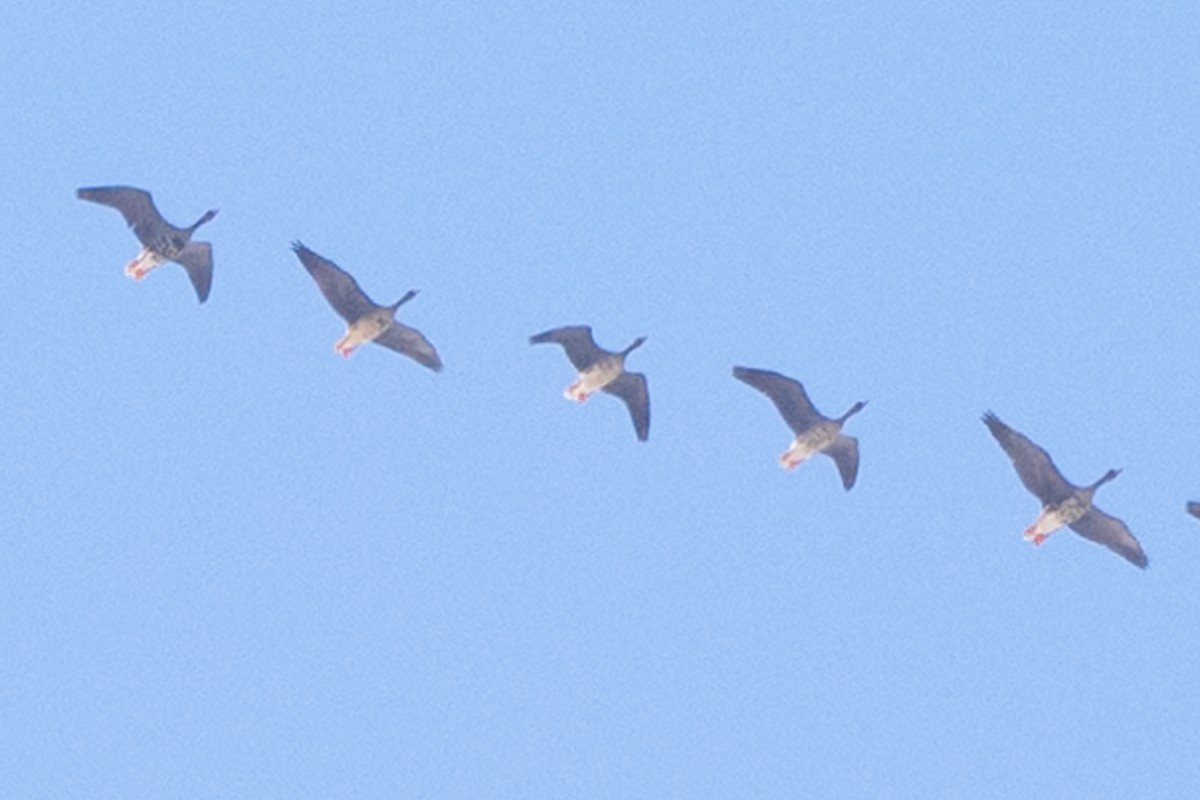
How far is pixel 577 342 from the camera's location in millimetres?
43219

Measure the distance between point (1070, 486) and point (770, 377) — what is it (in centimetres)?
466

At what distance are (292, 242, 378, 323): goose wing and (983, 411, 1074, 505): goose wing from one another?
9.25 metres

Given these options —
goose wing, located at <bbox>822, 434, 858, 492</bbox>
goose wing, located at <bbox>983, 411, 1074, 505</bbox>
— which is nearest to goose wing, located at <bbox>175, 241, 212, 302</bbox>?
goose wing, located at <bbox>822, 434, 858, 492</bbox>

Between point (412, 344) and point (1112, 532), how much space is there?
10728 mm

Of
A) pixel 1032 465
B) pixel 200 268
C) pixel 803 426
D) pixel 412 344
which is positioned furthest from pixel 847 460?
pixel 200 268

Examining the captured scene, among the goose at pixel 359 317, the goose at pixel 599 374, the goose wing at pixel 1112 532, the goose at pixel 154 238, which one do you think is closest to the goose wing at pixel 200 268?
the goose at pixel 154 238

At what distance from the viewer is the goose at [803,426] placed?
43.3 meters

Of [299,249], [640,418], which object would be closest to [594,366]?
[640,418]

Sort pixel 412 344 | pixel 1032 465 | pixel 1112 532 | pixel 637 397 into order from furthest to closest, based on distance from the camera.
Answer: pixel 637 397
pixel 412 344
pixel 1112 532
pixel 1032 465

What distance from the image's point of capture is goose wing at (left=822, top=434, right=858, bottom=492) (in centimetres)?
4450

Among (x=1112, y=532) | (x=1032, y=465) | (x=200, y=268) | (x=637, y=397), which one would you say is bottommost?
(x=1112, y=532)

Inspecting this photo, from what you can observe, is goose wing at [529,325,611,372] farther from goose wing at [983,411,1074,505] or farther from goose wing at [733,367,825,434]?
goose wing at [983,411,1074,505]

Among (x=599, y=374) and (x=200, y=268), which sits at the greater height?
(x=200, y=268)

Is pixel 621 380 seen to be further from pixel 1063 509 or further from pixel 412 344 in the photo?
pixel 1063 509
